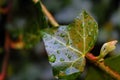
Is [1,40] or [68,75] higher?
[68,75]

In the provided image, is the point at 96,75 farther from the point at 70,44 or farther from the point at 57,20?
the point at 57,20

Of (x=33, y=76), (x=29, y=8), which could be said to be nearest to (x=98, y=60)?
(x=29, y=8)

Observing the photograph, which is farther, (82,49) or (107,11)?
(107,11)

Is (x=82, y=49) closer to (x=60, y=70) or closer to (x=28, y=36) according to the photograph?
(x=60, y=70)

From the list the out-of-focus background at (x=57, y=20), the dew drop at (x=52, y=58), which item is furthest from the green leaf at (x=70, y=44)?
the out-of-focus background at (x=57, y=20)

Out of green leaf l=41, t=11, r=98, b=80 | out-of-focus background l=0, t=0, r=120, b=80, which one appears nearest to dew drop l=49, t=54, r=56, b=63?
green leaf l=41, t=11, r=98, b=80

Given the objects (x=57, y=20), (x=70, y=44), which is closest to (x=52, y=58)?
(x=70, y=44)

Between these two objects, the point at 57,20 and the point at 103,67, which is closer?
the point at 103,67
